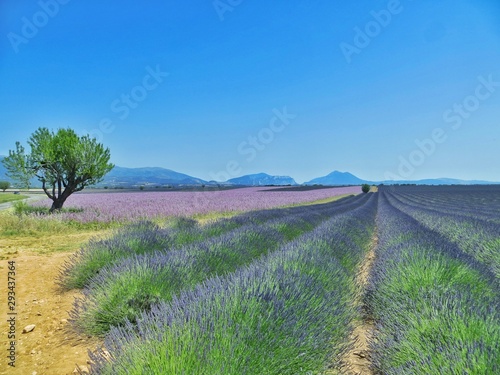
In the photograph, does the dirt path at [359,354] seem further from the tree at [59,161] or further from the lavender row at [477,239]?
the tree at [59,161]

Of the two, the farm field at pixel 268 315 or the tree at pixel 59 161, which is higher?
the tree at pixel 59 161

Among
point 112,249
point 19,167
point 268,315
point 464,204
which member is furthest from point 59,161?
point 464,204

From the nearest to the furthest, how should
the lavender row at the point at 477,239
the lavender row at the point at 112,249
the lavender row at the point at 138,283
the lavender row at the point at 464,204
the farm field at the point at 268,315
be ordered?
the farm field at the point at 268,315, the lavender row at the point at 138,283, the lavender row at the point at 112,249, the lavender row at the point at 477,239, the lavender row at the point at 464,204

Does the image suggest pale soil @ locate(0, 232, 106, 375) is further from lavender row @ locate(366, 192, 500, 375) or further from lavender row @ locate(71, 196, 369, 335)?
lavender row @ locate(366, 192, 500, 375)

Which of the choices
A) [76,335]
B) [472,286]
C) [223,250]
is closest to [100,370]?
[76,335]

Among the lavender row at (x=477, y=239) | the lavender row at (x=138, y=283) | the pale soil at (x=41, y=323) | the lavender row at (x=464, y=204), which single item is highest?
the lavender row at (x=464, y=204)

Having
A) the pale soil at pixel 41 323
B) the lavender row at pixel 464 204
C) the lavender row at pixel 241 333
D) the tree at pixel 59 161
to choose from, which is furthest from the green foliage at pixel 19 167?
the lavender row at pixel 464 204

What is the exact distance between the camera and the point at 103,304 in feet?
10.1

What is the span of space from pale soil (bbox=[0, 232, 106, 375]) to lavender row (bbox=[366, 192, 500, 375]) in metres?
2.66

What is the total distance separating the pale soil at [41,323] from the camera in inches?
99.9

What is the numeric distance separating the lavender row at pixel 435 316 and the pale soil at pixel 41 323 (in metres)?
2.66

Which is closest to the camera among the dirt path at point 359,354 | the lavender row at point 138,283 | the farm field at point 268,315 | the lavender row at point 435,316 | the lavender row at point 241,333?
the lavender row at point 241,333

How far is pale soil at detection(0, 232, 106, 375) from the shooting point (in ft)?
8.32

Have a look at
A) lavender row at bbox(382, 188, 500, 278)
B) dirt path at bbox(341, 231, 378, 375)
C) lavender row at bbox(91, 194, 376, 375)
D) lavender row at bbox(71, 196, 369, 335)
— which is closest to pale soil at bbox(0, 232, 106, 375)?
lavender row at bbox(71, 196, 369, 335)
